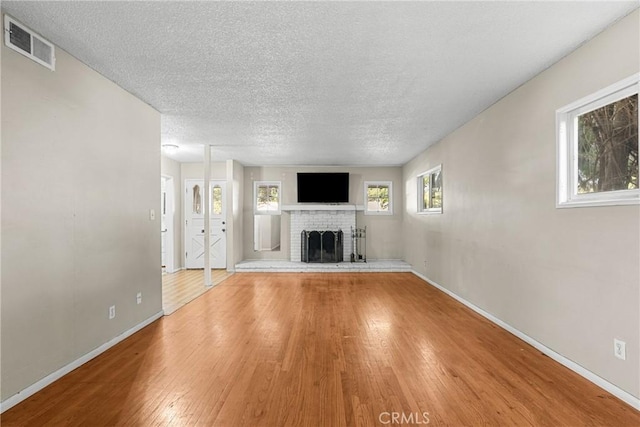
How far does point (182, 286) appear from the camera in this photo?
5.70 metres

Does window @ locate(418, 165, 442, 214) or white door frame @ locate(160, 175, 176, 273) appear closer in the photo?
window @ locate(418, 165, 442, 214)

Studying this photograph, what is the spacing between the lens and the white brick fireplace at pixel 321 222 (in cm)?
801

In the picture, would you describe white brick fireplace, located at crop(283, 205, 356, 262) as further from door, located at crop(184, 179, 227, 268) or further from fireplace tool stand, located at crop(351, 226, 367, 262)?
door, located at crop(184, 179, 227, 268)

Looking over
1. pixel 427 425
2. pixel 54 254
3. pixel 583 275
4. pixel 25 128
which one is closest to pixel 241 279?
pixel 54 254

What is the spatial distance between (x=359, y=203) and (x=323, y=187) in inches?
41.2

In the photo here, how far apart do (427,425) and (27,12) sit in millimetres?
3641

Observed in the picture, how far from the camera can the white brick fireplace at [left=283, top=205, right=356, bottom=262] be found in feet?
26.3

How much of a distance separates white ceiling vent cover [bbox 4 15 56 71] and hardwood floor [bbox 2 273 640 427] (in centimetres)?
239

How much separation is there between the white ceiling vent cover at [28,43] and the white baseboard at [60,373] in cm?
232

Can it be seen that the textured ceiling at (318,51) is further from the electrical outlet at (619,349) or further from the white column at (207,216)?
the electrical outlet at (619,349)

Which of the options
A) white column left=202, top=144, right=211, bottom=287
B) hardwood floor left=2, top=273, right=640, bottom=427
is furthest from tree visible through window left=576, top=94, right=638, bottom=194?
white column left=202, top=144, right=211, bottom=287

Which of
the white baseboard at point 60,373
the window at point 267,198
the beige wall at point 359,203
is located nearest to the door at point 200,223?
the beige wall at point 359,203

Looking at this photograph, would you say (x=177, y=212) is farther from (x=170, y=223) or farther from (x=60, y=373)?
(x=60, y=373)

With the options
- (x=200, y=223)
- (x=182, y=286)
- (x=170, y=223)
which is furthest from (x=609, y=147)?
(x=170, y=223)
